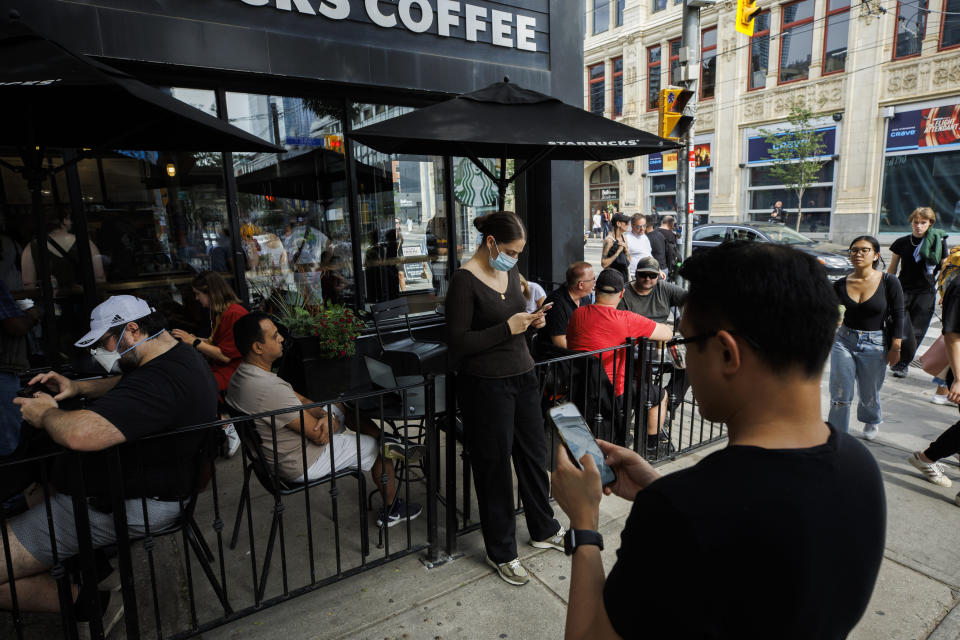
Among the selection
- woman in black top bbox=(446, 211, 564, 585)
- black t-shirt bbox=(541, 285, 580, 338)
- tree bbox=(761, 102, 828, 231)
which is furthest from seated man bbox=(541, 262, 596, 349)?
tree bbox=(761, 102, 828, 231)

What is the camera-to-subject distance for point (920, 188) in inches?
843

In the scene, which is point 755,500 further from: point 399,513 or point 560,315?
point 560,315

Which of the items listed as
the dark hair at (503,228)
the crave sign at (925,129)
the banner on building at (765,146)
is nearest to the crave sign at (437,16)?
the dark hair at (503,228)

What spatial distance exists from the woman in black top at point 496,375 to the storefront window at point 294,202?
13.9 ft

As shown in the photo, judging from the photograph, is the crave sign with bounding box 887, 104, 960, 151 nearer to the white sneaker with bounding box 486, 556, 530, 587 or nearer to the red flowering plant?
the red flowering plant

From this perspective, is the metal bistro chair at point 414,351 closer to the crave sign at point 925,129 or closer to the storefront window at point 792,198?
the crave sign at point 925,129

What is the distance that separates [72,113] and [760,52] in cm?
2902

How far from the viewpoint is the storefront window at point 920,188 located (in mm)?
20656

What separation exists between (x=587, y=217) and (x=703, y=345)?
133ft

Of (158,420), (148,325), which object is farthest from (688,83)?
(158,420)

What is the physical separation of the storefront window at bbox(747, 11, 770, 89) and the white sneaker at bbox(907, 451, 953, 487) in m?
26.3

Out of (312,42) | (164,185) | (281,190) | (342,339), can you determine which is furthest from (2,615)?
(312,42)

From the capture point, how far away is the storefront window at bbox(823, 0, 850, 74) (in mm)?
22844

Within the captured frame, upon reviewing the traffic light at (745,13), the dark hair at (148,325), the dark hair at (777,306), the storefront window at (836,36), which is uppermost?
the storefront window at (836,36)
